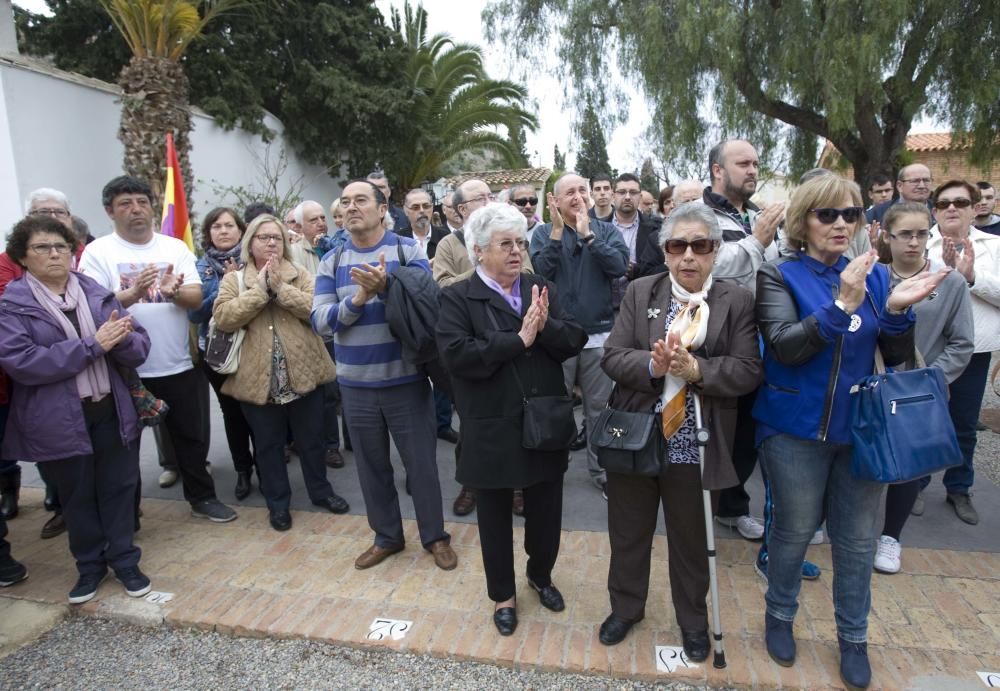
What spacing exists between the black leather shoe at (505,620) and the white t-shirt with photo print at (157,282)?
263 cm

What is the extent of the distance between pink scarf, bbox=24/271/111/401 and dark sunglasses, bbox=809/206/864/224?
3.62 meters

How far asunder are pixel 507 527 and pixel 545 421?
0.62 metres

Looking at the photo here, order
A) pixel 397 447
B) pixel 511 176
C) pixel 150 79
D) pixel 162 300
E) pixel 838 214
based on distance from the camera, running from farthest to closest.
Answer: pixel 511 176 → pixel 150 79 → pixel 162 300 → pixel 397 447 → pixel 838 214

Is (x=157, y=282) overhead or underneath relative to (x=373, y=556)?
overhead

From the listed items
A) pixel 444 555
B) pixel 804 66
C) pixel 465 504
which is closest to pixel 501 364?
pixel 444 555

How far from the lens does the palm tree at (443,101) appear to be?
642 inches

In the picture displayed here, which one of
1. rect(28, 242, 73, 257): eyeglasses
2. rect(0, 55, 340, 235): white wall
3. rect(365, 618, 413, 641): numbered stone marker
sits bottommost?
rect(365, 618, 413, 641): numbered stone marker

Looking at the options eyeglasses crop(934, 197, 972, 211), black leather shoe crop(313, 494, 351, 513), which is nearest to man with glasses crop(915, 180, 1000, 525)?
eyeglasses crop(934, 197, 972, 211)

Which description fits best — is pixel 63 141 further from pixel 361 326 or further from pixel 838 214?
pixel 838 214

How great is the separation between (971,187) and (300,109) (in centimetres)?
1393

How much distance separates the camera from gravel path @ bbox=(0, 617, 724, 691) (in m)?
2.84

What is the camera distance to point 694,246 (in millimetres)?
2629

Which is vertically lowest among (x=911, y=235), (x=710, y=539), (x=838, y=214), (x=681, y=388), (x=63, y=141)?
(x=710, y=539)

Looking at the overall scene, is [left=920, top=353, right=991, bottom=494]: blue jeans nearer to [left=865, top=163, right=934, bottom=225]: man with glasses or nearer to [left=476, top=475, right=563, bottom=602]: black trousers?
[left=865, top=163, right=934, bottom=225]: man with glasses
